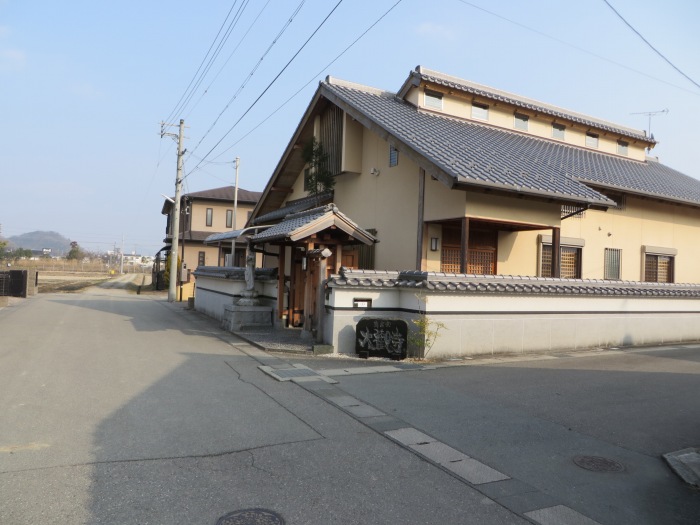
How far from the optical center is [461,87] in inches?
695

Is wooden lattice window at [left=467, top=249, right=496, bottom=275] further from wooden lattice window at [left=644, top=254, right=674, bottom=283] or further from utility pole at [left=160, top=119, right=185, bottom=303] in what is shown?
utility pole at [left=160, top=119, right=185, bottom=303]

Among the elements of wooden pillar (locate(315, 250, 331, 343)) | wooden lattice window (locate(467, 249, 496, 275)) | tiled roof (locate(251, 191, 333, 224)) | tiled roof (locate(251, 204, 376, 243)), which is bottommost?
wooden pillar (locate(315, 250, 331, 343))

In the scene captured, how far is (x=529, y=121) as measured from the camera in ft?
64.0

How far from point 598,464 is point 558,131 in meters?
17.6

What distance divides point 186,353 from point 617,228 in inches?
559

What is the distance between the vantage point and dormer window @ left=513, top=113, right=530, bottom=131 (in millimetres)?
19177

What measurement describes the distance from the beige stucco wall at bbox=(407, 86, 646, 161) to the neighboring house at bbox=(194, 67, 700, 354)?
49 millimetres

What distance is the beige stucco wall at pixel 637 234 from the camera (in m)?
16.5

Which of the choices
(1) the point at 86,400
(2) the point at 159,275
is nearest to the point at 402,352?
(1) the point at 86,400

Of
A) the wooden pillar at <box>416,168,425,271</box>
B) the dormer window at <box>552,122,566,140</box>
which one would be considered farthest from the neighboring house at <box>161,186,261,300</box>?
the wooden pillar at <box>416,168,425,271</box>

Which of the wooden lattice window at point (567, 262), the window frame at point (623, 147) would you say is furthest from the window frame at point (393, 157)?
the window frame at point (623, 147)

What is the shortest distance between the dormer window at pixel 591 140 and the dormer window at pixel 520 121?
3266mm

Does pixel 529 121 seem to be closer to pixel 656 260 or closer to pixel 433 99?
pixel 433 99

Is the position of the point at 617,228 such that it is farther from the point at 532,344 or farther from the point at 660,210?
the point at 532,344
